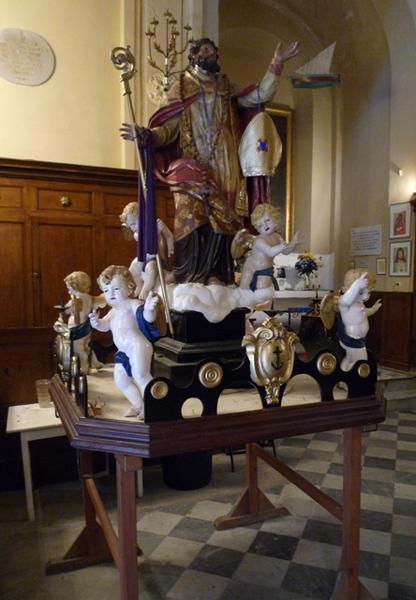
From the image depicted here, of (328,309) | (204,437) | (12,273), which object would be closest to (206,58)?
(328,309)

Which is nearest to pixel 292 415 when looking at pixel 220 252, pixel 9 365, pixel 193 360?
pixel 193 360

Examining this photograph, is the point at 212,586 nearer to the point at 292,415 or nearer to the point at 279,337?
the point at 292,415

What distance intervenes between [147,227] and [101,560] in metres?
1.49

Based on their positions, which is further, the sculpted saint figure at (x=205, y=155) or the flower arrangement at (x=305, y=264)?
the flower arrangement at (x=305, y=264)

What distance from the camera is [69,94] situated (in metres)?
3.40

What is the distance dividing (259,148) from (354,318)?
0.68 m

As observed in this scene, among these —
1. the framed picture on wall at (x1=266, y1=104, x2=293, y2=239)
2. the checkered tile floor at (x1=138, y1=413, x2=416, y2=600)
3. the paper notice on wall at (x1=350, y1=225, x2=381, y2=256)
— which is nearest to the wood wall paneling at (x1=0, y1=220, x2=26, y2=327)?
the checkered tile floor at (x1=138, y1=413, x2=416, y2=600)

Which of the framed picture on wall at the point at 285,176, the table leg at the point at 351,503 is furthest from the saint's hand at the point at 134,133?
the framed picture on wall at the point at 285,176

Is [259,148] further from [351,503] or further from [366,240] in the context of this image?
[366,240]

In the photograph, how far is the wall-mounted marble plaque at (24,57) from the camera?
→ 10.5 ft

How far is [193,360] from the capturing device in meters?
1.41

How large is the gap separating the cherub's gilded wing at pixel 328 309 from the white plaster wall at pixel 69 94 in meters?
2.57

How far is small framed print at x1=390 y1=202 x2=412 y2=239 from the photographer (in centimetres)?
495

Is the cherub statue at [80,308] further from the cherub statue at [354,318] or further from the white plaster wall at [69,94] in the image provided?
the white plaster wall at [69,94]
